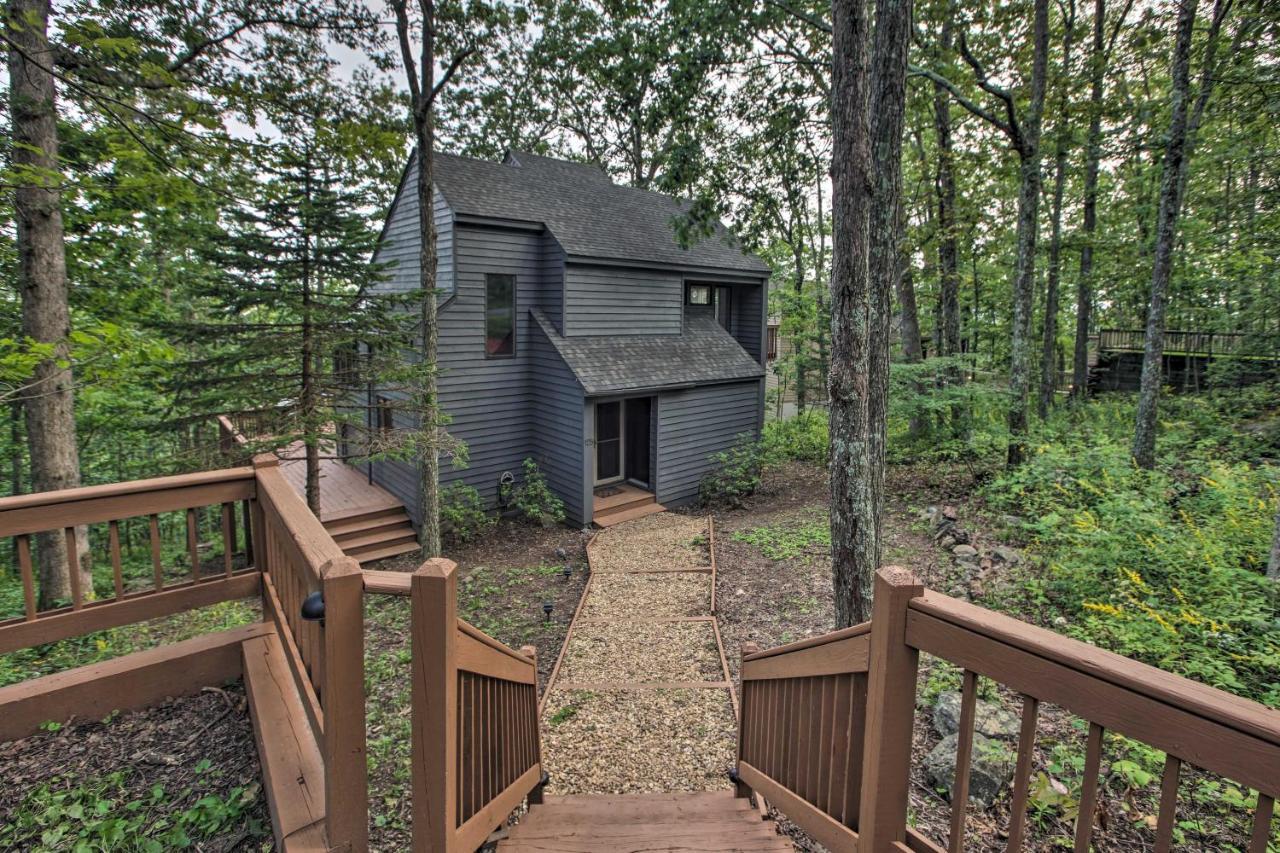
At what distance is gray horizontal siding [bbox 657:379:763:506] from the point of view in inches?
477

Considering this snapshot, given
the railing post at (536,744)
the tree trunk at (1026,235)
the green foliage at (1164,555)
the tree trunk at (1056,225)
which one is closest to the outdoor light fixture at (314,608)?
the railing post at (536,744)

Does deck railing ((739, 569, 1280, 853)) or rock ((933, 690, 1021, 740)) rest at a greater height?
deck railing ((739, 569, 1280, 853))

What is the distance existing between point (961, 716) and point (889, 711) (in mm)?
244

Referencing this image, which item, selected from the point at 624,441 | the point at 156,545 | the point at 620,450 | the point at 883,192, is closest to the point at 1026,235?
the point at 883,192

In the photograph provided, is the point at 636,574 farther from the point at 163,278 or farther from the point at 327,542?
the point at 163,278

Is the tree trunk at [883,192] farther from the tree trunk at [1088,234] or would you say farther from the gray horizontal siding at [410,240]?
the tree trunk at [1088,234]

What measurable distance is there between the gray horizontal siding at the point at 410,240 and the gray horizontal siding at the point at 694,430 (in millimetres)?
4691

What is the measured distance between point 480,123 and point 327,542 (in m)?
20.0

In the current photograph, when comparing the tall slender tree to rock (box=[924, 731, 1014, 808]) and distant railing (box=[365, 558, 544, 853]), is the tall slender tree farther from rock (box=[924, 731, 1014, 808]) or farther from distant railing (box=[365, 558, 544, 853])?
distant railing (box=[365, 558, 544, 853])

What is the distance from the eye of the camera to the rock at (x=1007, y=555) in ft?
21.4

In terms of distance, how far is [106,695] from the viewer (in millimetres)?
2900

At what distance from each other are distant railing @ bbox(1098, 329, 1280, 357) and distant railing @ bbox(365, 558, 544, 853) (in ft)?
42.2

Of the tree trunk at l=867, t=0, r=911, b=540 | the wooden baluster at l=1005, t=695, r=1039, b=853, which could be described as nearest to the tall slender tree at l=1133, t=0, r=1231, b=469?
the tree trunk at l=867, t=0, r=911, b=540

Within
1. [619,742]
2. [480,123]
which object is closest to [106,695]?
[619,742]
